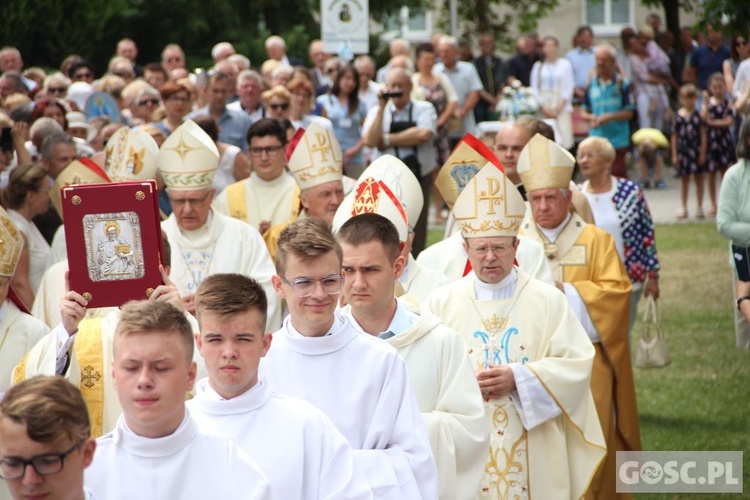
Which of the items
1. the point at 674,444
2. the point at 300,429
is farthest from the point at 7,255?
the point at 674,444

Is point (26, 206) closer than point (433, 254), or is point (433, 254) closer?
point (433, 254)

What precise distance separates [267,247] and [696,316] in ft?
18.2

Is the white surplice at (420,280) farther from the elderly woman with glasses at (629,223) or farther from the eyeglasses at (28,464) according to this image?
the eyeglasses at (28,464)

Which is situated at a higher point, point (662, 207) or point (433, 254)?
point (433, 254)

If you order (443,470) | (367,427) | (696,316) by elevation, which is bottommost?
(696,316)

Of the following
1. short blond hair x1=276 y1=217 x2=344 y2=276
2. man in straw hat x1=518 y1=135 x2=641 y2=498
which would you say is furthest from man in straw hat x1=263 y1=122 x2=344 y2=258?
short blond hair x1=276 y1=217 x2=344 y2=276

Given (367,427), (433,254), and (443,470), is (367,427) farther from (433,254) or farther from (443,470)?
(433,254)

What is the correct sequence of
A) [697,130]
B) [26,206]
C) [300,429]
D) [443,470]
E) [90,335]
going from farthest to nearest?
[697,130] < [26,206] < [90,335] < [443,470] < [300,429]

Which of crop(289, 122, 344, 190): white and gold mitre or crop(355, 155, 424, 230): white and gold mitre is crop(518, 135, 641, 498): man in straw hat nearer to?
crop(355, 155, 424, 230): white and gold mitre

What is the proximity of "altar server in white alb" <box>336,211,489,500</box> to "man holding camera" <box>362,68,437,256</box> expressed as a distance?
7.26 metres

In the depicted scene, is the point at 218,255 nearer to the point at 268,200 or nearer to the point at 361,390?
the point at 268,200

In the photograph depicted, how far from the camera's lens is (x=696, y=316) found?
1290 cm

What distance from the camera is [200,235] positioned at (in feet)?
27.2

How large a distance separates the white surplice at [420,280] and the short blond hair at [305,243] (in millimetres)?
2237
